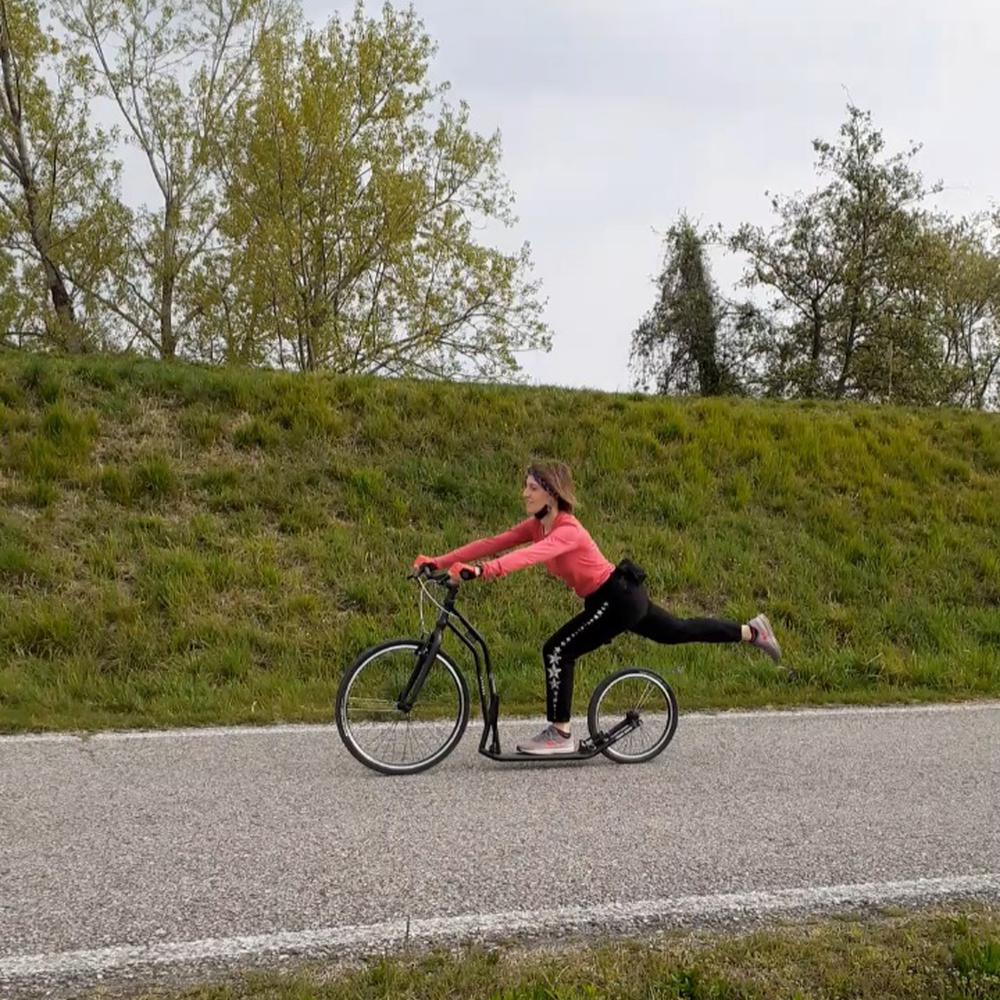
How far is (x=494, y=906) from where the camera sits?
3852 mm

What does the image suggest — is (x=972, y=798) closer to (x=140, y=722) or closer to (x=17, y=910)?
A: (x=17, y=910)

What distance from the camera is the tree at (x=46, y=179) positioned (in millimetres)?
21828

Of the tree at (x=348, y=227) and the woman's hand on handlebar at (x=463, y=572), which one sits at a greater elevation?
the tree at (x=348, y=227)

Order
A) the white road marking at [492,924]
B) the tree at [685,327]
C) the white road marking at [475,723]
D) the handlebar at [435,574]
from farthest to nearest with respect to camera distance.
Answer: the tree at [685,327], the white road marking at [475,723], the handlebar at [435,574], the white road marking at [492,924]

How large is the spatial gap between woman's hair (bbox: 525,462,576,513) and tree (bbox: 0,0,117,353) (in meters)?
19.3

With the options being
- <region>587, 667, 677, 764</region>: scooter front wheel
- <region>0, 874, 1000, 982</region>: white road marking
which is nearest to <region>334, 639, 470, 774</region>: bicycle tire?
<region>587, 667, 677, 764</region>: scooter front wheel

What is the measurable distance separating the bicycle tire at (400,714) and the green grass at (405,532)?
154 centimetres

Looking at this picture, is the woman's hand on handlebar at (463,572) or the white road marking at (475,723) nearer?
the woman's hand on handlebar at (463,572)

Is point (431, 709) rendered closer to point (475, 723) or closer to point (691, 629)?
point (475, 723)

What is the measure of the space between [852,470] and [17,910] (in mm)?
12801

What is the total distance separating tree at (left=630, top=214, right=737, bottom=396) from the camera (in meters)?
32.1

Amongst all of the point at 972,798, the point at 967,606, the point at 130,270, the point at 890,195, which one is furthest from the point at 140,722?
the point at 890,195

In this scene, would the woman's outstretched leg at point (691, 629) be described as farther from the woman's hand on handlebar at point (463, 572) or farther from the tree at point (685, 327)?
the tree at point (685, 327)

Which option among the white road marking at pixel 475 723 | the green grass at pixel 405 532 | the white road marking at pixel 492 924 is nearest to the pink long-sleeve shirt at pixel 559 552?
the white road marking at pixel 475 723
